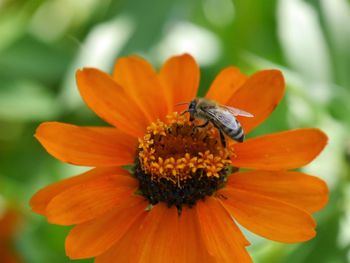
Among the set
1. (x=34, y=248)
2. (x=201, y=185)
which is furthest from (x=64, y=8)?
(x=201, y=185)

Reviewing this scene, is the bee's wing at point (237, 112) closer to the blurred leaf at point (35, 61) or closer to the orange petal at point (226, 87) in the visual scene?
the orange petal at point (226, 87)

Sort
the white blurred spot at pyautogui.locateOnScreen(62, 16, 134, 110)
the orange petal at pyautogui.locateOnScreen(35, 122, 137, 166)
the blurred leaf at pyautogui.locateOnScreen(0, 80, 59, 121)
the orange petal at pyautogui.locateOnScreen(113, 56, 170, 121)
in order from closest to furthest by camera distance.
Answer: the orange petal at pyautogui.locateOnScreen(35, 122, 137, 166) → the orange petal at pyautogui.locateOnScreen(113, 56, 170, 121) → the white blurred spot at pyautogui.locateOnScreen(62, 16, 134, 110) → the blurred leaf at pyautogui.locateOnScreen(0, 80, 59, 121)

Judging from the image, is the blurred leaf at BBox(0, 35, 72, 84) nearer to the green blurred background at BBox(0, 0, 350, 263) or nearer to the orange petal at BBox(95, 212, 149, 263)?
the green blurred background at BBox(0, 0, 350, 263)

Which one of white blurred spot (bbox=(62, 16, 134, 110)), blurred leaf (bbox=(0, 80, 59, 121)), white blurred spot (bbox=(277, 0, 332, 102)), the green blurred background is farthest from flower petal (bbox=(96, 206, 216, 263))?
blurred leaf (bbox=(0, 80, 59, 121))

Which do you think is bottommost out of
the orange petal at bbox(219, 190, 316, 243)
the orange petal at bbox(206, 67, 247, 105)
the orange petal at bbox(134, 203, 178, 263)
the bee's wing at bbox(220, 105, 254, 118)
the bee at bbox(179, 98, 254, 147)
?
the orange petal at bbox(134, 203, 178, 263)

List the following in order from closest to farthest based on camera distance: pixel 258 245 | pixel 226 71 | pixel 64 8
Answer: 1. pixel 226 71
2. pixel 258 245
3. pixel 64 8

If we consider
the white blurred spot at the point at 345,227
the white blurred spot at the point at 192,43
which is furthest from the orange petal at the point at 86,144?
the white blurred spot at the point at 192,43

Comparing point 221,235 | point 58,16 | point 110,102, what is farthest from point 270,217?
point 58,16

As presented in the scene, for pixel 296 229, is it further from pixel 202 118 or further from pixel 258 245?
pixel 258 245
